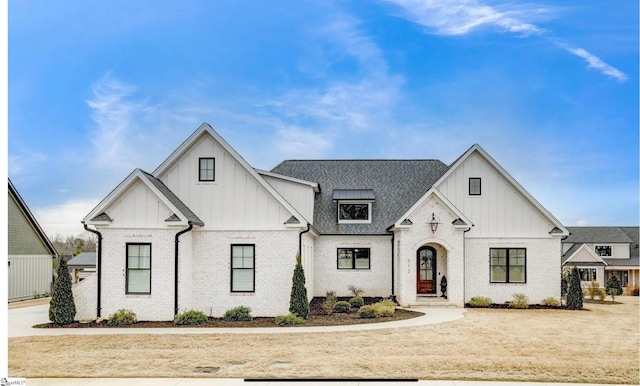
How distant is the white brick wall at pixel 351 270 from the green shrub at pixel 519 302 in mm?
5486

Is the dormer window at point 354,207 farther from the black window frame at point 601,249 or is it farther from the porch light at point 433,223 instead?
the black window frame at point 601,249

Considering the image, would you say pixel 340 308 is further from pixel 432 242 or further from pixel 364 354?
pixel 364 354

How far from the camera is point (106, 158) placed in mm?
18781

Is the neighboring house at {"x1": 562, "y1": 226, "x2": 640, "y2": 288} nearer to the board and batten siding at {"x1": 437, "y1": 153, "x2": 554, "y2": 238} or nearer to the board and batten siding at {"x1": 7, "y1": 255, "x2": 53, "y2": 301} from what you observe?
the board and batten siding at {"x1": 437, "y1": 153, "x2": 554, "y2": 238}

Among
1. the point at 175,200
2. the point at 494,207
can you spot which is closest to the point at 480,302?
the point at 494,207

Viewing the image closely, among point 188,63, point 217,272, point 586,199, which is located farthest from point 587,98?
point 217,272

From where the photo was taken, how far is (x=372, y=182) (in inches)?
1133

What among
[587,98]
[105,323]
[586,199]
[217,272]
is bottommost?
[105,323]

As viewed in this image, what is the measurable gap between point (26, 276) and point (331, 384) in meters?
26.6

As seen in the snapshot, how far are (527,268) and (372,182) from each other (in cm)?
877

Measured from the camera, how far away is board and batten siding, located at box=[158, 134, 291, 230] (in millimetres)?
19375

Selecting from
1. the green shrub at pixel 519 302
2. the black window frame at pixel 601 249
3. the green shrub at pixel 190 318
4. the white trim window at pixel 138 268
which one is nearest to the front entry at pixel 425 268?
the green shrub at pixel 519 302

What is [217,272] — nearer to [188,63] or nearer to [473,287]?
[188,63]

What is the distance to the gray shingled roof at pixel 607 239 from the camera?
48344mm
